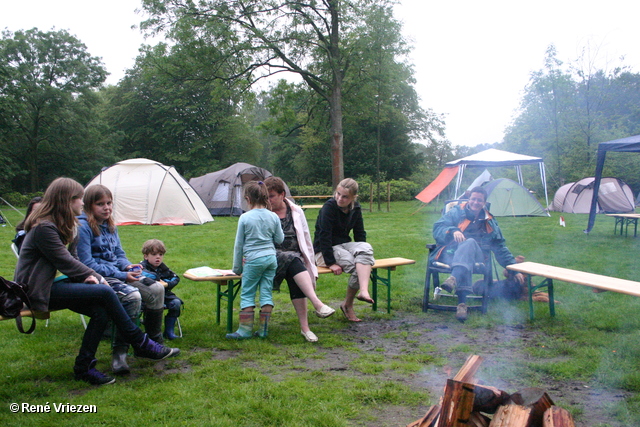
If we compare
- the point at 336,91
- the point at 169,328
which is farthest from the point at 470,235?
the point at 336,91

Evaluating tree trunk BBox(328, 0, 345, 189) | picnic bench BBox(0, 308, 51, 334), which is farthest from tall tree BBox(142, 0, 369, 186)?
picnic bench BBox(0, 308, 51, 334)

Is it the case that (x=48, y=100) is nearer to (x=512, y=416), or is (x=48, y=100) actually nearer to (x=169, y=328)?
(x=169, y=328)

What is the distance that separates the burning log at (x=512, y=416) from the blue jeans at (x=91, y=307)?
229 centimetres

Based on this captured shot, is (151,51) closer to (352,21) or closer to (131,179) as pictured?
(131,179)

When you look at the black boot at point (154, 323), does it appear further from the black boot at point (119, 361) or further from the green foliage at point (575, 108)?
the green foliage at point (575, 108)

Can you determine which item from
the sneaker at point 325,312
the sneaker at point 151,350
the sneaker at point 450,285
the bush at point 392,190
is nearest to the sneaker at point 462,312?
the sneaker at point 450,285

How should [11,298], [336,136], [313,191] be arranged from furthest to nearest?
[313,191]
[336,136]
[11,298]

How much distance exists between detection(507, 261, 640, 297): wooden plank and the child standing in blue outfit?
2.32m

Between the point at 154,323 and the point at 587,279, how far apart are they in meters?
3.47

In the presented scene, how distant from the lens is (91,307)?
10.5 ft

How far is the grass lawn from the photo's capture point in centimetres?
272

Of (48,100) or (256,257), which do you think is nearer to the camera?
(256,257)

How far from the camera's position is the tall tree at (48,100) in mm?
28359

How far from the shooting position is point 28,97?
92.2 ft
